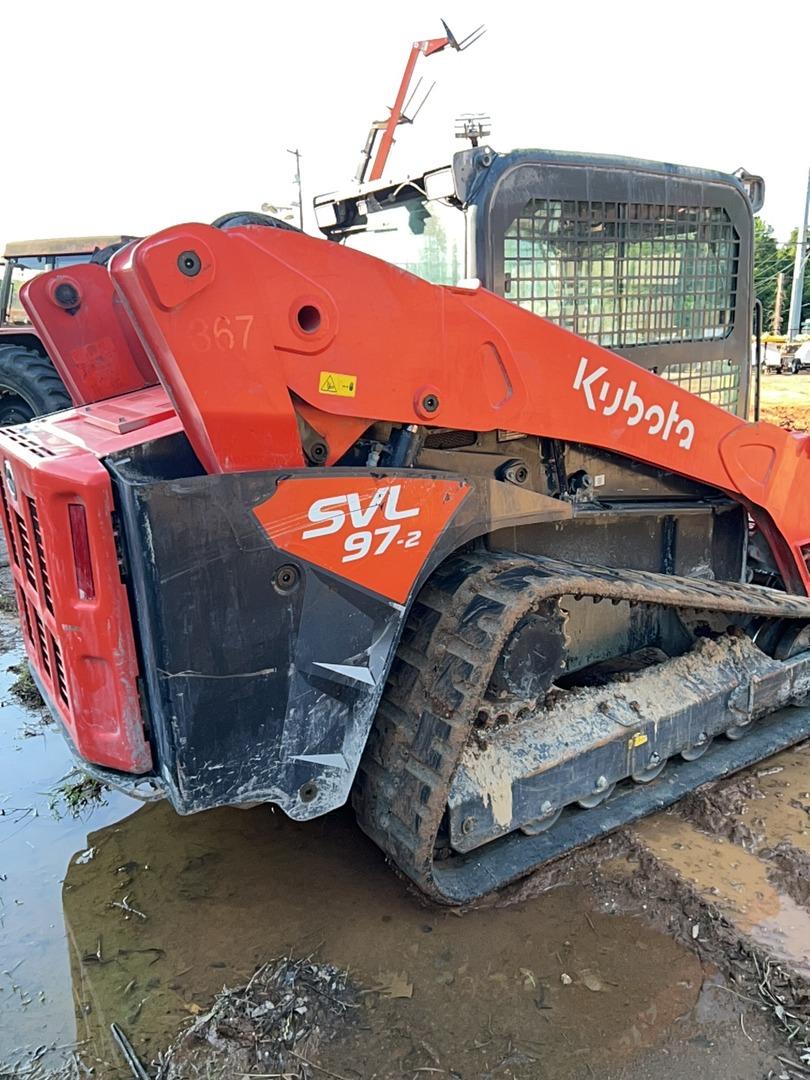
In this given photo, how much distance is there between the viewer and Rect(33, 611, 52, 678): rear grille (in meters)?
2.79

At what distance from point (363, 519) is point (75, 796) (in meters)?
2.07

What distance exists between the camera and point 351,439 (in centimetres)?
245

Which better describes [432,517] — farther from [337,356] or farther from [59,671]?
[59,671]

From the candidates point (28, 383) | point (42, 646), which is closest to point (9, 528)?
point (42, 646)

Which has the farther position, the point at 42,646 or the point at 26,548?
the point at 42,646

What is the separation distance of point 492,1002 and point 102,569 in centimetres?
163

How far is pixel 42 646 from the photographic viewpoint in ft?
9.58

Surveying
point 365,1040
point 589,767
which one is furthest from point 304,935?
point 589,767

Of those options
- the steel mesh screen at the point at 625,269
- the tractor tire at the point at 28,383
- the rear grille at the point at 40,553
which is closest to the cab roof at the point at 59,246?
the tractor tire at the point at 28,383

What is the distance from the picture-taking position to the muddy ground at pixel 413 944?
7.56 feet

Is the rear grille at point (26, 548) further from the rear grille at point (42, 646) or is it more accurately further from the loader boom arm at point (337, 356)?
the loader boom arm at point (337, 356)

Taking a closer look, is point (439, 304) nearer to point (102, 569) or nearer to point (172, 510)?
point (172, 510)

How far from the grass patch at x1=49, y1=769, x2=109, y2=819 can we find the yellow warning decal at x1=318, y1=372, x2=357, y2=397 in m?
2.07

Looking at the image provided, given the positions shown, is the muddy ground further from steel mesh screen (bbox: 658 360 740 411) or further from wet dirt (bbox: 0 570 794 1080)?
steel mesh screen (bbox: 658 360 740 411)
